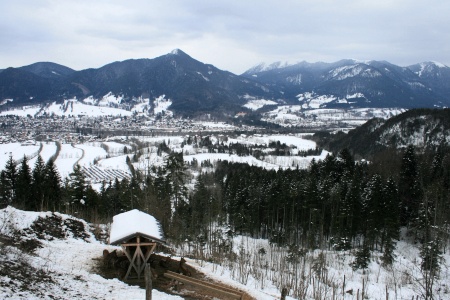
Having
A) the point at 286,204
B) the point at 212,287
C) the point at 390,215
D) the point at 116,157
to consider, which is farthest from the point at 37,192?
the point at 116,157

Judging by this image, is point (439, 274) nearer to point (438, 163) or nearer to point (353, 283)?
point (353, 283)

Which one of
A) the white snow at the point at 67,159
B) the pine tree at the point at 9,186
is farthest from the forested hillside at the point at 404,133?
the white snow at the point at 67,159

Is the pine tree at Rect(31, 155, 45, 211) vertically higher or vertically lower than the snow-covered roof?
lower

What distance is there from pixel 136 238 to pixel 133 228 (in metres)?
0.53

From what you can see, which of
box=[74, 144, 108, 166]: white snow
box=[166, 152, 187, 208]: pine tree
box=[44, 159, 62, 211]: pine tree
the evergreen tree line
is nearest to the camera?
the evergreen tree line

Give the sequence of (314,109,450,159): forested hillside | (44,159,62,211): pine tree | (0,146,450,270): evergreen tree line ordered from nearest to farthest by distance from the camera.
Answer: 1. (0,146,450,270): evergreen tree line
2. (44,159,62,211): pine tree
3. (314,109,450,159): forested hillside

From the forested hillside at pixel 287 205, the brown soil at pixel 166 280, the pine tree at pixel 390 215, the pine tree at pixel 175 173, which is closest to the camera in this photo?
the brown soil at pixel 166 280

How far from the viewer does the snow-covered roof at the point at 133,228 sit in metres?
12.7

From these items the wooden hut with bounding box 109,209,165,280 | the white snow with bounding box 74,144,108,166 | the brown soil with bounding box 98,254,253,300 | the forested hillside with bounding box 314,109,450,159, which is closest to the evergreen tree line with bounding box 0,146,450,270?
the brown soil with bounding box 98,254,253,300

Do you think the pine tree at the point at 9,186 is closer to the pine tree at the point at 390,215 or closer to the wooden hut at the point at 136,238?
the wooden hut at the point at 136,238

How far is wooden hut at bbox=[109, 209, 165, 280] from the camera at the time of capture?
504 inches

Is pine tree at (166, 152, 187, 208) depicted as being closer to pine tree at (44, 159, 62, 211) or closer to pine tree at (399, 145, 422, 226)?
pine tree at (44, 159, 62, 211)

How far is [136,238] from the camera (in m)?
13.2

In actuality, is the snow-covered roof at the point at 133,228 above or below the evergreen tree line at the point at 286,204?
above
